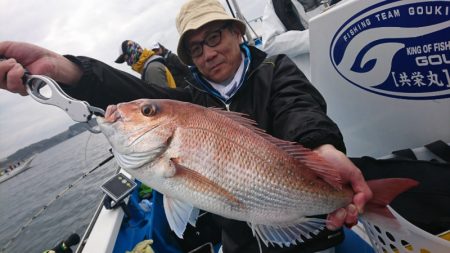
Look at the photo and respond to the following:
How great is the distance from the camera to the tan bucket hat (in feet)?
7.47

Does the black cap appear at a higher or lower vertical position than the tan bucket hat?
higher

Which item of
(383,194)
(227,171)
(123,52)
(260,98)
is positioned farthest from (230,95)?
(123,52)

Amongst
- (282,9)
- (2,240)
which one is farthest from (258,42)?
(2,240)

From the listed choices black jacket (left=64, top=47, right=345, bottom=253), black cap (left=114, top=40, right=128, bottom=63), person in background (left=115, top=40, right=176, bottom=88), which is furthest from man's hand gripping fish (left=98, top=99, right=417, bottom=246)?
black cap (left=114, top=40, right=128, bottom=63)

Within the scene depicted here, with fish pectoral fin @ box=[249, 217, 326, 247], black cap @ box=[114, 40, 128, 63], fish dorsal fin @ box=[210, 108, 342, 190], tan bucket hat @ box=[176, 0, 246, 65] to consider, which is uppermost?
black cap @ box=[114, 40, 128, 63]

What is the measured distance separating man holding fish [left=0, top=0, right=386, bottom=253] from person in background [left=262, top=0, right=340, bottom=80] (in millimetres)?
1581

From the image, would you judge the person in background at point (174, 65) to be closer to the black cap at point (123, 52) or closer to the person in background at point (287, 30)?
the black cap at point (123, 52)

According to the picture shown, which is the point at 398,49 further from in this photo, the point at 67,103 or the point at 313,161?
the point at 67,103

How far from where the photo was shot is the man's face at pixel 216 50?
2.37 metres

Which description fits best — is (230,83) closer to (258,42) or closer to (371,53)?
(371,53)

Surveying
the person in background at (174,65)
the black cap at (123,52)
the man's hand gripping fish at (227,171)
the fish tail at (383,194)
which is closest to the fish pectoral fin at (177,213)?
the man's hand gripping fish at (227,171)

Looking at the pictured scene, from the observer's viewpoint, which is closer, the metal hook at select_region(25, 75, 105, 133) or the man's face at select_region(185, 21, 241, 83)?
the metal hook at select_region(25, 75, 105, 133)

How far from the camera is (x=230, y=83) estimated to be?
2439 millimetres

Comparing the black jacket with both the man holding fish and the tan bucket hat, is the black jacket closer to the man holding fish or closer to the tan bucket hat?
the man holding fish
